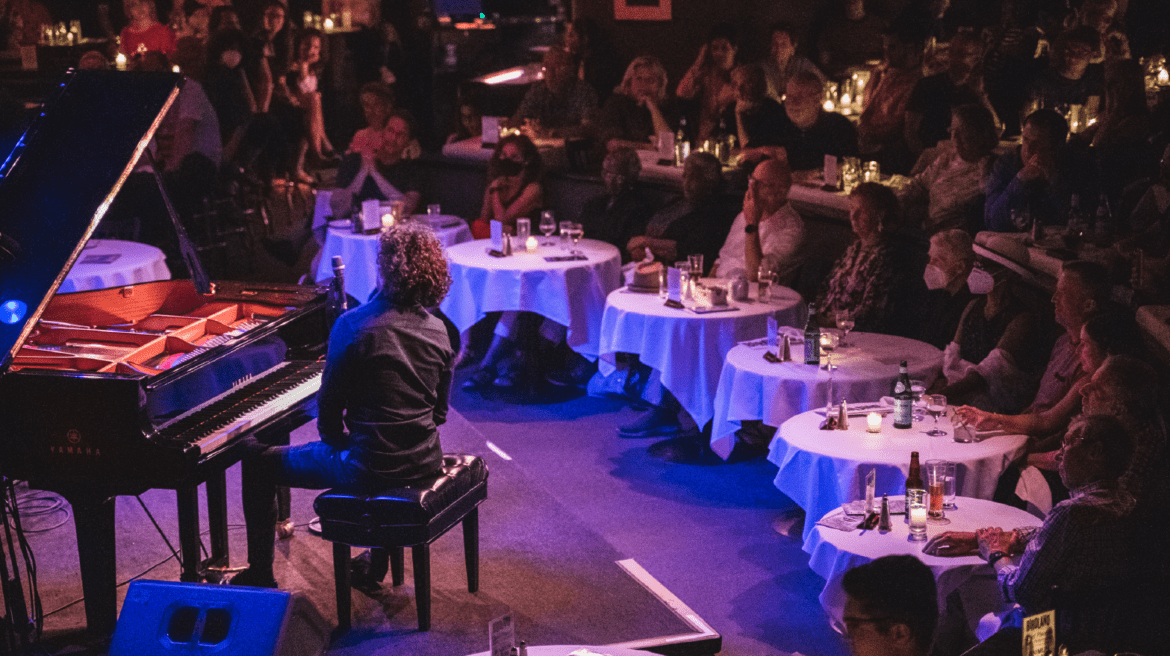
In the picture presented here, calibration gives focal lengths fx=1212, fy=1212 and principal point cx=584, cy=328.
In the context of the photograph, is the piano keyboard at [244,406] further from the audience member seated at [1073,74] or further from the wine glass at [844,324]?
the audience member seated at [1073,74]

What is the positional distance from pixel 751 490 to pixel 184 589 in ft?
9.40

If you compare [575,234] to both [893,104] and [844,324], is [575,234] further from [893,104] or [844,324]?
[844,324]

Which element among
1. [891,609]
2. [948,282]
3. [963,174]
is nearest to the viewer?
[891,609]

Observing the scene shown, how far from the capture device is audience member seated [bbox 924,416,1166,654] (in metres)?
2.93

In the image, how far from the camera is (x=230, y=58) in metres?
10.2

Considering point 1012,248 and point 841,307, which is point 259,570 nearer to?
point 841,307

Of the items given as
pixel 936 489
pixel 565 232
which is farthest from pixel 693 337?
pixel 936 489

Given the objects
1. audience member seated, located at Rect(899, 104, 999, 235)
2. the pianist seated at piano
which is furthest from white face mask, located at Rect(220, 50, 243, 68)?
the pianist seated at piano

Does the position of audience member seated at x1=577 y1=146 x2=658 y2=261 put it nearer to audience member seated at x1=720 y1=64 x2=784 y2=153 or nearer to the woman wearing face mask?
audience member seated at x1=720 y1=64 x2=784 y2=153

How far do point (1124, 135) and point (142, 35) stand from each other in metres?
8.25

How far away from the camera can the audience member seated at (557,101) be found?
9031 mm

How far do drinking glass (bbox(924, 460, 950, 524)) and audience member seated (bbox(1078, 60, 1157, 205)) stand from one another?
2263 mm

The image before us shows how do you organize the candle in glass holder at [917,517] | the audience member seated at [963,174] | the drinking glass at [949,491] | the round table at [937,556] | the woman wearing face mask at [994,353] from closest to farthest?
1. the round table at [937,556]
2. the candle in glass holder at [917,517]
3. the drinking glass at [949,491]
4. the woman wearing face mask at [994,353]
5. the audience member seated at [963,174]

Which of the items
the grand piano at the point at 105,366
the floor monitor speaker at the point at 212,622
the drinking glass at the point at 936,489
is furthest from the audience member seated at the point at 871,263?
the floor monitor speaker at the point at 212,622
